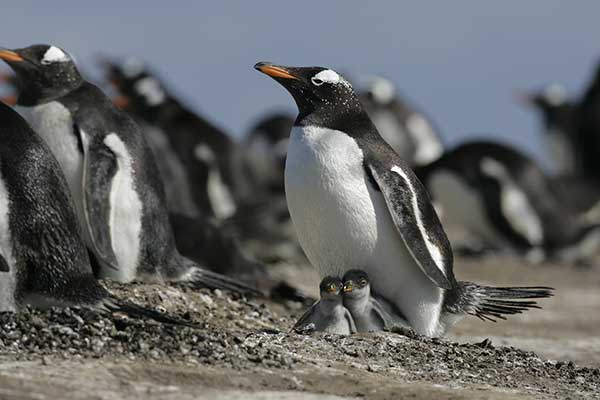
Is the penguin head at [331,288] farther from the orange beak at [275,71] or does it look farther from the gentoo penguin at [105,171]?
the gentoo penguin at [105,171]

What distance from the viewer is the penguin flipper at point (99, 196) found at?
816 cm

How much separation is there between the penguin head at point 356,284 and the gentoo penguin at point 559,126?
1765 centimetres

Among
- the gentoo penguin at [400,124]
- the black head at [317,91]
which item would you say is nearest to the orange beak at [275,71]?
the black head at [317,91]

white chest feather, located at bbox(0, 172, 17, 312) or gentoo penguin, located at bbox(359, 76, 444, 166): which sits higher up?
gentoo penguin, located at bbox(359, 76, 444, 166)

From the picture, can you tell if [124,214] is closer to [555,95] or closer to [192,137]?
[192,137]

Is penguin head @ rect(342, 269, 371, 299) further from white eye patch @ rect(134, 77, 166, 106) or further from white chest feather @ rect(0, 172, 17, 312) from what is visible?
white eye patch @ rect(134, 77, 166, 106)

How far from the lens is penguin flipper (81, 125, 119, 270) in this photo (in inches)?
321

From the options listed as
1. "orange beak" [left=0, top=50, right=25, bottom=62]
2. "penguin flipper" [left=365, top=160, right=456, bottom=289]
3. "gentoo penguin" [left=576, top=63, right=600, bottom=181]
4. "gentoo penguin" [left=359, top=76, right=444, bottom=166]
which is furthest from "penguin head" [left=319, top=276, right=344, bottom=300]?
"gentoo penguin" [left=576, top=63, right=600, bottom=181]

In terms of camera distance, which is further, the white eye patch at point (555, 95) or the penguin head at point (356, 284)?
the white eye patch at point (555, 95)

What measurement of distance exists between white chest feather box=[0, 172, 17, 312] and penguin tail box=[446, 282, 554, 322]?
7.87 feet

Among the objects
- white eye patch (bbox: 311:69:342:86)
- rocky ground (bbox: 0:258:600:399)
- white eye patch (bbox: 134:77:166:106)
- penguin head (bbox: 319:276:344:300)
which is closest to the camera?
rocky ground (bbox: 0:258:600:399)

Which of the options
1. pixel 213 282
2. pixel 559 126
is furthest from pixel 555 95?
pixel 213 282

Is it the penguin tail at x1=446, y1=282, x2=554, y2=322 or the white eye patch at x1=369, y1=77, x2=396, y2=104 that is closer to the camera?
the penguin tail at x1=446, y1=282, x2=554, y2=322

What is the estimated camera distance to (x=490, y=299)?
7.75 m
